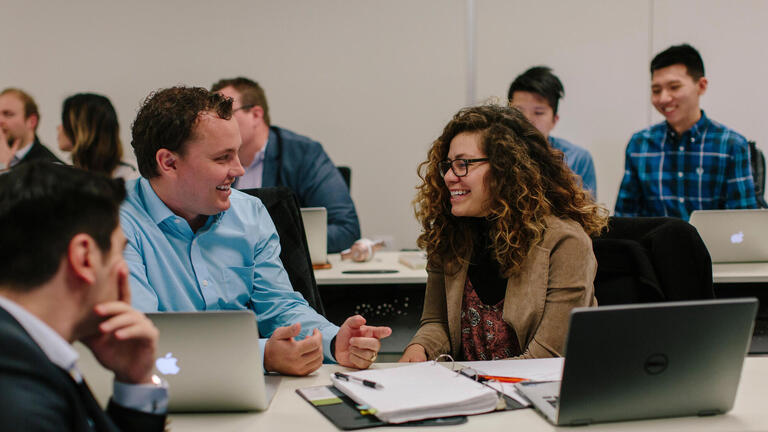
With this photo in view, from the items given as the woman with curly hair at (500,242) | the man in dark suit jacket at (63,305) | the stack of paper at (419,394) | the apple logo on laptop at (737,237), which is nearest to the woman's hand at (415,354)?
the woman with curly hair at (500,242)

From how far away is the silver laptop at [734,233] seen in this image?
8.03 feet

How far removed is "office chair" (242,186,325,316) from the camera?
1853 millimetres

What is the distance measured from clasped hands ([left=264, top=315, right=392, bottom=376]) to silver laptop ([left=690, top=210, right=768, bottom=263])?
5.12 ft

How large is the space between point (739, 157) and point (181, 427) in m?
2.94

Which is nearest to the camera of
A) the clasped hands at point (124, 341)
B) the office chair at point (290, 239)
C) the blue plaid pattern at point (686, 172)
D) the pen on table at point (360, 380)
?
the clasped hands at point (124, 341)

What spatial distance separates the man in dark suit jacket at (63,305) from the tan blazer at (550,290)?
36.1 inches

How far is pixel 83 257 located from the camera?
804mm

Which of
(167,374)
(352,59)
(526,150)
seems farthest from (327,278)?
(352,59)

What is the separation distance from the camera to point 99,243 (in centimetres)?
83

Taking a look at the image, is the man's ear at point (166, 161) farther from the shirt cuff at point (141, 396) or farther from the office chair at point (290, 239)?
the shirt cuff at point (141, 396)

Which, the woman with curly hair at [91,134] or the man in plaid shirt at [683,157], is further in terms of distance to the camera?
the woman with curly hair at [91,134]

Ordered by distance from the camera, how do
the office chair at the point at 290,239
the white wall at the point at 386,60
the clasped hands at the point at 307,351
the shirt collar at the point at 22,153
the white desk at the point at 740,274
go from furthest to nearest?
the white wall at the point at 386,60 < the shirt collar at the point at 22,153 < the white desk at the point at 740,274 < the office chair at the point at 290,239 < the clasped hands at the point at 307,351

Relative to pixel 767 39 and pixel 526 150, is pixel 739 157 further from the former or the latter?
pixel 526 150

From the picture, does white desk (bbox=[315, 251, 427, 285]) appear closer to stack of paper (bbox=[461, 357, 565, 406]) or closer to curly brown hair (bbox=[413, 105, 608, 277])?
curly brown hair (bbox=[413, 105, 608, 277])
